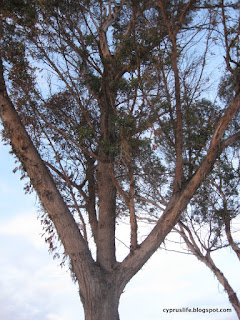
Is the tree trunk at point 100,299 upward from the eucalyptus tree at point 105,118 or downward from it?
downward

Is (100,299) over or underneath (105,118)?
underneath

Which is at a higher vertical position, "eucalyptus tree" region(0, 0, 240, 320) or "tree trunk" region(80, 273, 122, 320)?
"eucalyptus tree" region(0, 0, 240, 320)

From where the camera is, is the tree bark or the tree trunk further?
the tree bark

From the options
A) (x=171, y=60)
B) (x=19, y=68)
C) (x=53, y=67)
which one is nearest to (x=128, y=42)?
(x=171, y=60)

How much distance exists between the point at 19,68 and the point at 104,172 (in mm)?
2290

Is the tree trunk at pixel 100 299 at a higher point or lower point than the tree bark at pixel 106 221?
lower

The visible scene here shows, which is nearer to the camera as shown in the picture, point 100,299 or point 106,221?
point 100,299

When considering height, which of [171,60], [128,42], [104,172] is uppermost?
[128,42]

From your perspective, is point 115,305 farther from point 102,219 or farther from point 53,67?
point 53,67

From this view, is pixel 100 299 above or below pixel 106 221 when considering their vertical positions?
below

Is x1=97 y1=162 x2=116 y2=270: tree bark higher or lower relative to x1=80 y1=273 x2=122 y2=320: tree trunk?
higher

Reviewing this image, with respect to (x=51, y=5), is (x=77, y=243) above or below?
below

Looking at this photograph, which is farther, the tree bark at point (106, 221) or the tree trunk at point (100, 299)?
the tree bark at point (106, 221)

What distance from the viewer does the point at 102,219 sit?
6.06m
